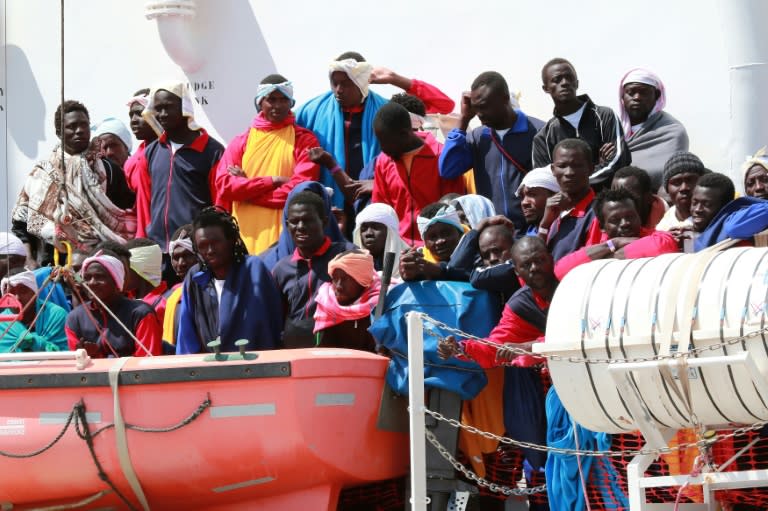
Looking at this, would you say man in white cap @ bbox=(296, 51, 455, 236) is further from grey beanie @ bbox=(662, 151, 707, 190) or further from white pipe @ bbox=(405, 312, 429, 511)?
white pipe @ bbox=(405, 312, 429, 511)

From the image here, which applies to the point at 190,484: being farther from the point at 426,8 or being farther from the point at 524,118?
the point at 426,8

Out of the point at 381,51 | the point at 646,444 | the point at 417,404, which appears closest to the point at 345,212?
the point at 381,51

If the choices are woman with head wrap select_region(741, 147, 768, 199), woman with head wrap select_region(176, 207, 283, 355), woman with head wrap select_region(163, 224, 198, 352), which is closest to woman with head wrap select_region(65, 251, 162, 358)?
woman with head wrap select_region(176, 207, 283, 355)

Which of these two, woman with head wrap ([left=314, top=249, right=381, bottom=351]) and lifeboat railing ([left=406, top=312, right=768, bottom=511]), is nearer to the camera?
lifeboat railing ([left=406, top=312, right=768, bottom=511])

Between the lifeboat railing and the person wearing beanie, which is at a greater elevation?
the person wearing beanie

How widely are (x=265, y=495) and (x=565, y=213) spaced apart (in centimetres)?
205

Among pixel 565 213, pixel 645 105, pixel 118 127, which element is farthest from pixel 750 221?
pixel 118 127

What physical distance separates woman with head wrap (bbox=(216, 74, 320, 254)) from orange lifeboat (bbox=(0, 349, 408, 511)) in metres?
2.15

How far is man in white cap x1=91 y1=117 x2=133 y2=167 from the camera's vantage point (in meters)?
10.5

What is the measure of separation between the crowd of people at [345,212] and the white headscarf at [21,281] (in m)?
0.01

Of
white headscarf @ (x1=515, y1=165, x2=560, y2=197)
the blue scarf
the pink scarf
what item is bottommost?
the pink scarf

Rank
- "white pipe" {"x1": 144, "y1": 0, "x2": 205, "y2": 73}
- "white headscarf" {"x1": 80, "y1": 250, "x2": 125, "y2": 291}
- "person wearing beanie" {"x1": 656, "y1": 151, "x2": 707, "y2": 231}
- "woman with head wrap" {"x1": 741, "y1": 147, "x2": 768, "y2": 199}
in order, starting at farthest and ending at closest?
"white pipe" {"x1": 144, "y1": 0, "x2": 205, "y2": 73}
"white headscarf" {"x1": 80, "y1": 250, "x2": 125, "y2": 291}
"woman with head wrap" {"x1": 741, "y1": 147, "x2": 768, "y2": 199}
"person wearing beanie" {"x1": 656, "y1": 151, "x2": 707, "y2": 231}

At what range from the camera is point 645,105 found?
28.0 ft

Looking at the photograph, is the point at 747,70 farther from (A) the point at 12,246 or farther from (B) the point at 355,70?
(A) the point at 12,246
